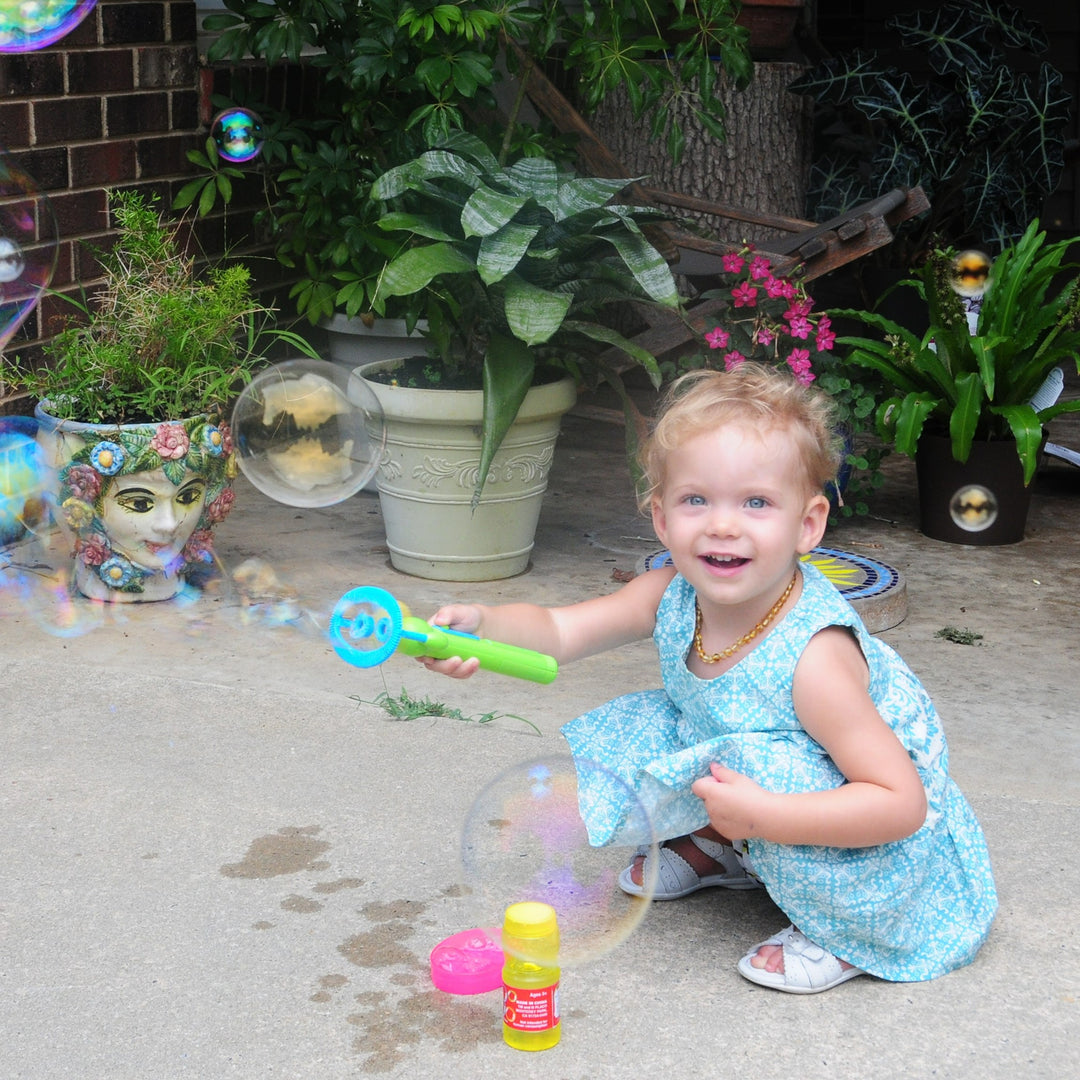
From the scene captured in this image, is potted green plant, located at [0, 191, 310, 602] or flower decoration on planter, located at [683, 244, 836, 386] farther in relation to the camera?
flower decoration on planter, located at [683, 244, 836, 386]

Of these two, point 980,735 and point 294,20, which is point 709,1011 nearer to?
point 980,735

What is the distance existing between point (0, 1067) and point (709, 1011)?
2.98ft

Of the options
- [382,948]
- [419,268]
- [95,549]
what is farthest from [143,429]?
[382,948]

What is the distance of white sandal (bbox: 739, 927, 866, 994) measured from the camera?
2.07 meters

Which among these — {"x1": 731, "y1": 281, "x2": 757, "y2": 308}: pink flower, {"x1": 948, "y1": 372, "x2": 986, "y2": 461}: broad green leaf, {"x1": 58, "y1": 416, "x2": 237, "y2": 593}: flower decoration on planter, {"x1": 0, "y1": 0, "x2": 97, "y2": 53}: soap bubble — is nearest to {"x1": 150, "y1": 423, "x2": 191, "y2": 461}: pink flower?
{"x1": 58, "y1": 416, "x2": 237, "y2": 593}: flower decoration on planter

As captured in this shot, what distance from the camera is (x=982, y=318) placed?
4277mm

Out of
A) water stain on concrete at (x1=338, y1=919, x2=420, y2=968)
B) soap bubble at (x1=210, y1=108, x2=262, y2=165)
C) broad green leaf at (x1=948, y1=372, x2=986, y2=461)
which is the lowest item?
water stain on concrete at (x1=338, y1=919, x2=420, y2=968)

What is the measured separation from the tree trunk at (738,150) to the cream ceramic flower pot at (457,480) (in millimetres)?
2411

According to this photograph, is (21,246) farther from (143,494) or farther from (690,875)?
(690,875)

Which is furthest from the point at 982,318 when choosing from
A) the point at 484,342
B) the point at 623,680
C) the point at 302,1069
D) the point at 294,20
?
the point at 302,1069

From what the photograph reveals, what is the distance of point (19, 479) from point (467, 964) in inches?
86.1

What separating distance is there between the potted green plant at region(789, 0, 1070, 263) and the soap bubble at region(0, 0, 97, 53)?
3239 millimetres

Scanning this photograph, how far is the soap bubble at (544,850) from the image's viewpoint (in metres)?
2.13

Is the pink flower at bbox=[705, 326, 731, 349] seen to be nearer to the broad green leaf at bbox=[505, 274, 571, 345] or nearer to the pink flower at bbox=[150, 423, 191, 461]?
the broad green leaf at bbox=[505, 274, 571, 345]
